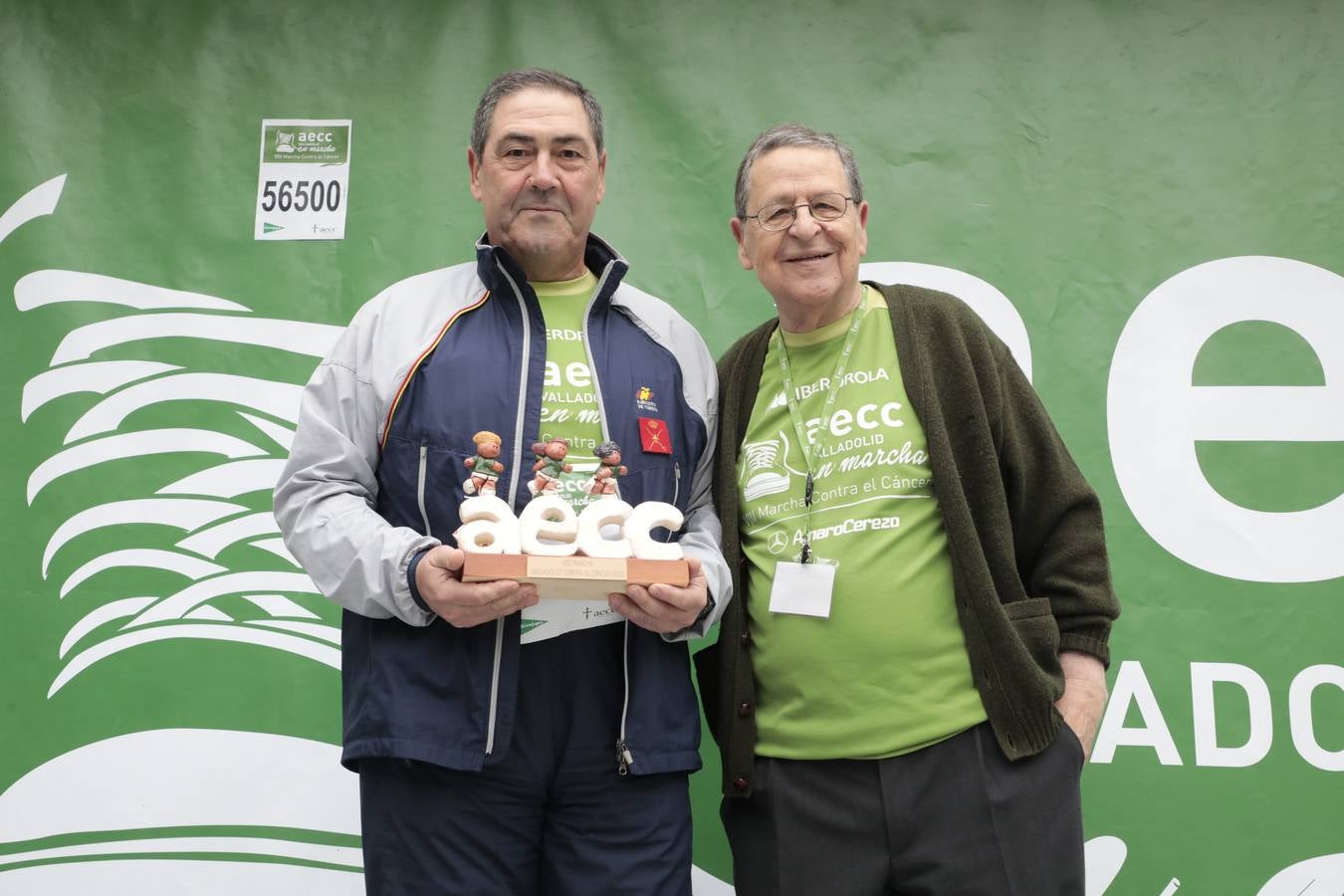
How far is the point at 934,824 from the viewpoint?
1.65 m

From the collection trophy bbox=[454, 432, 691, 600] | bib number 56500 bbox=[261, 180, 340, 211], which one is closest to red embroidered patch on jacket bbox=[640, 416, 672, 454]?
trophy bbox=[454, 432, 691, 600]

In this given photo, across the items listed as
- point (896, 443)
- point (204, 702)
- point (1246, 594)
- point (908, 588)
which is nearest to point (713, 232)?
point (896, 443)

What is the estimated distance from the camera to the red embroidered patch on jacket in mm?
1765

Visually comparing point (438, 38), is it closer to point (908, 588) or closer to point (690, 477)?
point (690, 477)

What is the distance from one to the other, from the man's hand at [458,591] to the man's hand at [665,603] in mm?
150

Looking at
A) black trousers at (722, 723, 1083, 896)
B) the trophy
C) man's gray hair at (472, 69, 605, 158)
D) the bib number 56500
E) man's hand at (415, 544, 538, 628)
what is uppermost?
the bib number 56500

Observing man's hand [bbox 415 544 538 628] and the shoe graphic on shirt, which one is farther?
the shoe graphic on shirt

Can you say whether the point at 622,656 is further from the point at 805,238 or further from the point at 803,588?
the point at 805,238

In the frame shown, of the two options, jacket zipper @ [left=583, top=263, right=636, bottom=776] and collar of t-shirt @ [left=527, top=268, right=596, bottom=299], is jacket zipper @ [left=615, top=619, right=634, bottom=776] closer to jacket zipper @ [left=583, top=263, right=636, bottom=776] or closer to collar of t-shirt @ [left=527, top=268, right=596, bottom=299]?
jacket zipper @ [left=583, top=263, right=636, bottom=776]

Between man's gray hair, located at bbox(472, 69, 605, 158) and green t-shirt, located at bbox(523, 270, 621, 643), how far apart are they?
1.23 feet

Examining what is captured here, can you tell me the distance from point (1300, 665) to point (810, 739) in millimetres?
1442

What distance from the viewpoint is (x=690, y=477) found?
1.92 metres

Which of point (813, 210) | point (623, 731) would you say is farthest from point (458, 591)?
point (813, 210)

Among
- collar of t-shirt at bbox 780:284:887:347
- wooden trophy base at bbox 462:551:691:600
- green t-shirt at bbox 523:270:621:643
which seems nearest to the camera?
wooden trophy base at bbox 462:551:691:600
